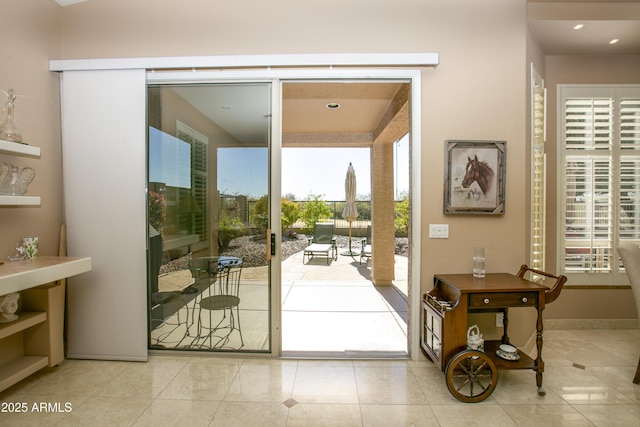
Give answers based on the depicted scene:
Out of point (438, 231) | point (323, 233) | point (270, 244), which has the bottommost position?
point (323, 233)

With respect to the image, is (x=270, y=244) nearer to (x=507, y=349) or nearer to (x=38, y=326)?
(x=38, y=326)

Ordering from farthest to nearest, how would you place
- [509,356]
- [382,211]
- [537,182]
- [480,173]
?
[382,211], [537,182], [480,173], [509,356]

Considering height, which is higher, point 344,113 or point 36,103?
point 344,113

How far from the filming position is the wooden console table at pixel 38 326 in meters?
2.08

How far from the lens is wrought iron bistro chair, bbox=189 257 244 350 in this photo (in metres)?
2.63

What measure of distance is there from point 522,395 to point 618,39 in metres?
3.19

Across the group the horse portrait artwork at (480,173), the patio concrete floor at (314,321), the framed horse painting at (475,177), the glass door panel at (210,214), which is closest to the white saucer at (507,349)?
the patio concrete floor at (314,321)

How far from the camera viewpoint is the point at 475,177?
2553mm

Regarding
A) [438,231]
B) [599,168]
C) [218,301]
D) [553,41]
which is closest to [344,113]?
[553,41]

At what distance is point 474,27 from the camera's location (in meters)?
2.55

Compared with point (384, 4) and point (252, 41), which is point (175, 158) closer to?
point (252, 41)

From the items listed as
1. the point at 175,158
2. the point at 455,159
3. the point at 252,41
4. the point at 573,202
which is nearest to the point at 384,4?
the point at 252,41

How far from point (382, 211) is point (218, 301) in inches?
135

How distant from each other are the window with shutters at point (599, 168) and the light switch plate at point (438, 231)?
59.7 inches
